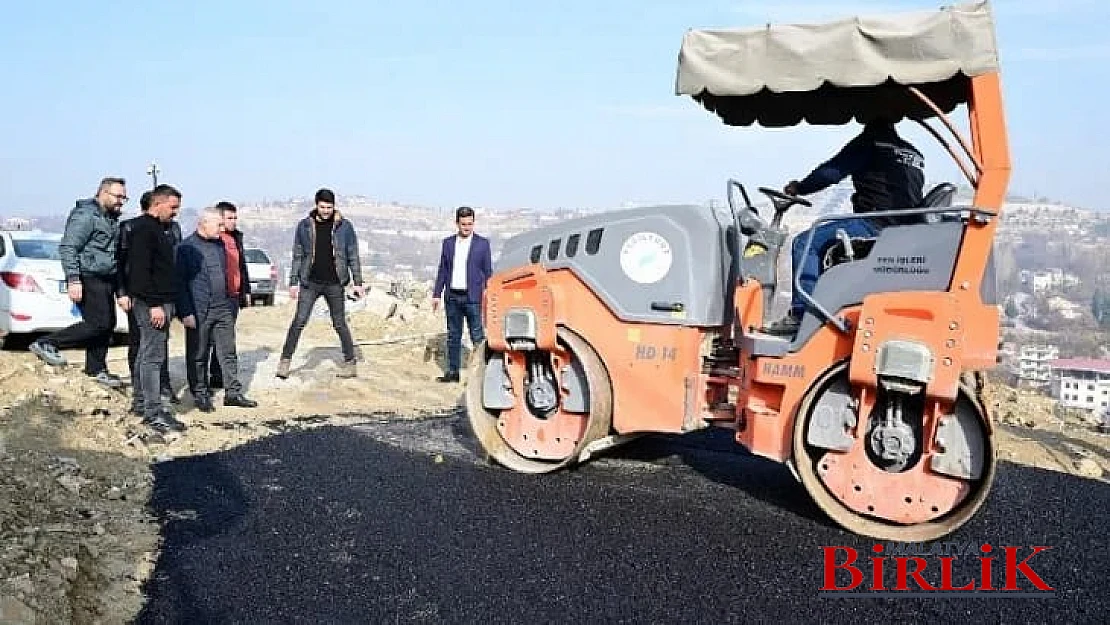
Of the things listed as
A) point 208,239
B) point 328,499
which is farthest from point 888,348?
point 208,239

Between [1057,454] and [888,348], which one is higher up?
[888,348]

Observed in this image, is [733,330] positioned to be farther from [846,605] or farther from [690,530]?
[846,605]

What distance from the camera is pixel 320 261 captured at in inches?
323

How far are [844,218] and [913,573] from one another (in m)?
1.59

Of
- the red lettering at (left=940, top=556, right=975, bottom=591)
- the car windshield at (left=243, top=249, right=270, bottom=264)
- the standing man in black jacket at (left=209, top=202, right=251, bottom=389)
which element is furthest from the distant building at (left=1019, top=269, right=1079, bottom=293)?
the red lettering at (left=940, top=556, right=975, bottom=591)

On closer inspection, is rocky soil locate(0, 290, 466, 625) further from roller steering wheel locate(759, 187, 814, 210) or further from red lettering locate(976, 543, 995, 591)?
roller steering wheel locate(759, 187, 814, 210)

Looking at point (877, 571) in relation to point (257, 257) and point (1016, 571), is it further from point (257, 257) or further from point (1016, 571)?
point (257, 257)

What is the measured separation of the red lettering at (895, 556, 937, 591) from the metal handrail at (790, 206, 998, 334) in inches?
40.8

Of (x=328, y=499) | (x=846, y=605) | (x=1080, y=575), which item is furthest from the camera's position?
(x=328, y=499)

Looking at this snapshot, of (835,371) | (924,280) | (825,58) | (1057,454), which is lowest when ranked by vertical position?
(1057,454)

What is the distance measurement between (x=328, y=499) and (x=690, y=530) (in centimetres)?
183

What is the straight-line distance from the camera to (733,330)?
4.81 metres

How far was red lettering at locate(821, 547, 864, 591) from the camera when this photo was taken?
3.48m

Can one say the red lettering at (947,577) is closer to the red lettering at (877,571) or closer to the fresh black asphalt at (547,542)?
the fresh black asphalt at (547,542)
